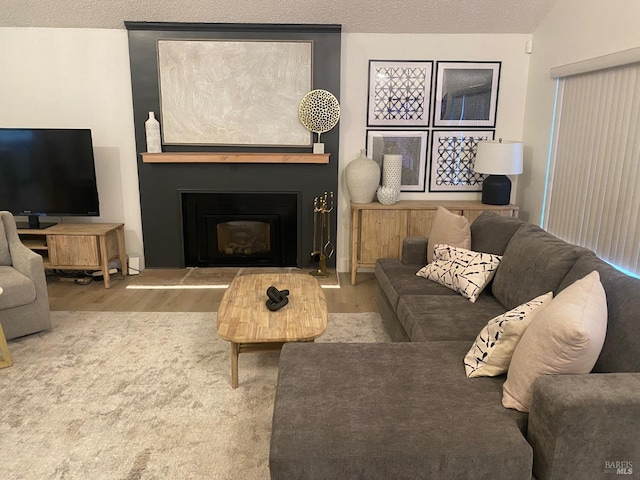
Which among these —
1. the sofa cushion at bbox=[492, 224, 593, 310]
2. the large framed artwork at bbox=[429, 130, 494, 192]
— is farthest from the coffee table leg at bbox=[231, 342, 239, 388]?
the large framed artwork at bbox=[429, 130, 494, 192]

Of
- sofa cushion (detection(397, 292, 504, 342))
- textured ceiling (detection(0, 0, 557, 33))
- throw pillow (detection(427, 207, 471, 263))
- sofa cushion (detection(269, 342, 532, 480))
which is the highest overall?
textured ceiling (detection(0, 0, 557, 33))

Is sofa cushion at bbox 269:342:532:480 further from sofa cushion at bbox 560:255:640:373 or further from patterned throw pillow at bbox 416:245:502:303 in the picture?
patterned throw pillow at bbox 416:245:502:303

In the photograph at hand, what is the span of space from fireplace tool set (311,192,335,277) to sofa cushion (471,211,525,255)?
1.59 m

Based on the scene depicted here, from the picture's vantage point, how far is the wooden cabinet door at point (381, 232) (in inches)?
173

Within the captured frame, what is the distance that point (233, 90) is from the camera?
4.51 metres

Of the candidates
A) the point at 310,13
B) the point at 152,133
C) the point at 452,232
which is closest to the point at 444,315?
the point at 452,232

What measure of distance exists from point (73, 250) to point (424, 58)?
3.58m

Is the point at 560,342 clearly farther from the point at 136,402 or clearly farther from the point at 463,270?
the point at 136,402

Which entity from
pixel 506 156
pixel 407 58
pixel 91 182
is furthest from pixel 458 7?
pixel 91 182

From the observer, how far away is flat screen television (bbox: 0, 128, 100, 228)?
14.1 feet

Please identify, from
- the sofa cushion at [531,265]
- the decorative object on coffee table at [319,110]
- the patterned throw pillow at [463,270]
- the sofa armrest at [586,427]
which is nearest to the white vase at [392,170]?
the decorative object on coffee table at [319,110]

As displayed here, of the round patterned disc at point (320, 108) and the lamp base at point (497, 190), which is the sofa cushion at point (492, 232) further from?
the round patterned disc at point (320, 108)

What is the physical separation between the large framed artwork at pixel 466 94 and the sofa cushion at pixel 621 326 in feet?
9.27

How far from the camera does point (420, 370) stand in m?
2.07
